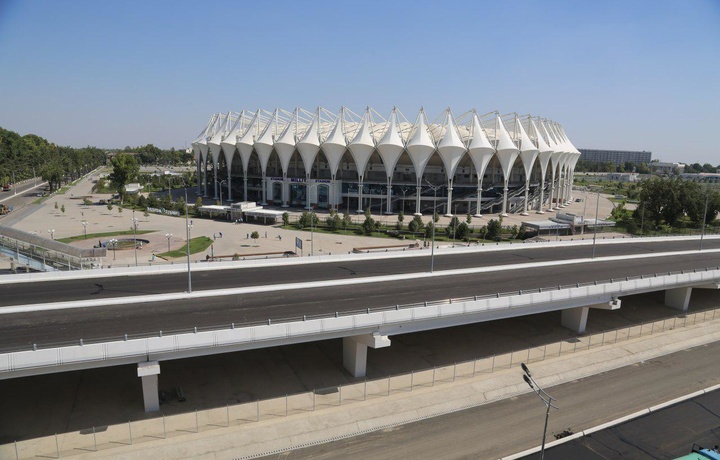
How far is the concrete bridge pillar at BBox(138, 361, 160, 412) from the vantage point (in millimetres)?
18361

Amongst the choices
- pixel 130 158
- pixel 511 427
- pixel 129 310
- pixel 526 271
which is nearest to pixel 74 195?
pixel 130 158

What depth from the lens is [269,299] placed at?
25797mm

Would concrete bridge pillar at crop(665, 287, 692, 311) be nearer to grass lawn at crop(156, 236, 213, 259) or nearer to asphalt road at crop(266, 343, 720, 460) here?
asphalt road at crop(266, 343, 720, 460)

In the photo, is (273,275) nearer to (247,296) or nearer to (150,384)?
(247,296)

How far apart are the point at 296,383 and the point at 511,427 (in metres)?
10.1

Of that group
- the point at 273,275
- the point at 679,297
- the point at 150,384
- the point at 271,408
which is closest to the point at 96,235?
the point at 273,275

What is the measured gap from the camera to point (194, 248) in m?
52.7

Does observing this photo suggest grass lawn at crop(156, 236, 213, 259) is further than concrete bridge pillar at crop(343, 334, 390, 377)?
Yes

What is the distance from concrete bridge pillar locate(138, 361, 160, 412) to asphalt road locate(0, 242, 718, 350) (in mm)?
1798

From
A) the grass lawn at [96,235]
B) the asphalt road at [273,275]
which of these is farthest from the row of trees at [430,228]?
the grass lawn at [96,235]

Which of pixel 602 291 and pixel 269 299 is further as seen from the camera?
pixel 602 291

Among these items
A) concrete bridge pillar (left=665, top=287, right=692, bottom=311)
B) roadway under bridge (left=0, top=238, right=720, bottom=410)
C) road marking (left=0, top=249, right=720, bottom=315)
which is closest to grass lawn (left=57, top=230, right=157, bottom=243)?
roadway under bridge (left=0, top=238, right=720, bottom=410)

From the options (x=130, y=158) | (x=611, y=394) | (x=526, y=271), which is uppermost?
(x=130, y=158)

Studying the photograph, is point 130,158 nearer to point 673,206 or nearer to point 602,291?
point 602,291
